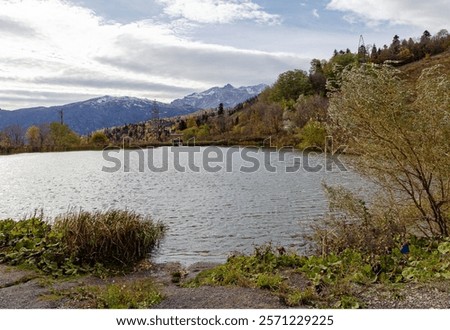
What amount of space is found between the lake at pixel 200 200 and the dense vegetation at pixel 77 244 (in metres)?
1.41

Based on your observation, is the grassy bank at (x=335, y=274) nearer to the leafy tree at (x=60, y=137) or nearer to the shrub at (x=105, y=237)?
the shrub at (x=105, y=237)

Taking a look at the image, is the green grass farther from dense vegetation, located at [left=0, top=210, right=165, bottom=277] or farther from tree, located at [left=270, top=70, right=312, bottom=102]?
tree, located at [left=270, top=70, right=312, bottom=102]

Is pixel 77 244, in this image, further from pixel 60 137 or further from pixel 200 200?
pixel 60 137

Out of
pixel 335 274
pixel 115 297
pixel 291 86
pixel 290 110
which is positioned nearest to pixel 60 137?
pixel 290 110

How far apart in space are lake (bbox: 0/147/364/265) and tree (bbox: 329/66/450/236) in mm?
3651

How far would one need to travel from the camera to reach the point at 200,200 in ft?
74.8

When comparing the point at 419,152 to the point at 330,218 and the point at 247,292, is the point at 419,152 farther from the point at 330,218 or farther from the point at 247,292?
the point at 247,292

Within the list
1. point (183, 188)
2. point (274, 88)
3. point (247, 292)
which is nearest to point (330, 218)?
point (247, 292)

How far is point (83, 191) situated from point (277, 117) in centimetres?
5917

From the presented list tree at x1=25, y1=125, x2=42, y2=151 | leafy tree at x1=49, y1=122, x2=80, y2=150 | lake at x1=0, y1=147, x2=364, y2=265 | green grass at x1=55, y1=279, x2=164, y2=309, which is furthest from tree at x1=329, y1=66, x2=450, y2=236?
tree at x1=25, y1=125, x2=42, y2=151

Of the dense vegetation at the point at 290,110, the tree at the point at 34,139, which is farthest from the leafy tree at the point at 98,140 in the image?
the dense vegetation at the point at 290,110

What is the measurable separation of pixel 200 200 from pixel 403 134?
1349 centimetres

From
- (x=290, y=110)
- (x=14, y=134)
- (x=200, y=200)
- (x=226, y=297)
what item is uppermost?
(x=290, y=110)

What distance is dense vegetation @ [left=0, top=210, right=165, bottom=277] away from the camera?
10562 millimetres
